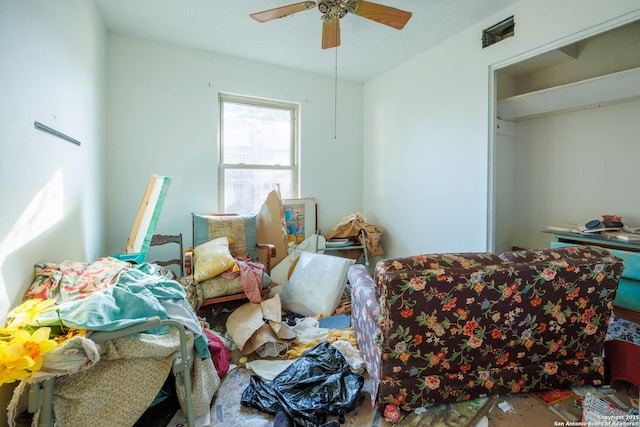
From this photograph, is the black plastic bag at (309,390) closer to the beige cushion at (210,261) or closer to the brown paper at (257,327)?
the brown paper at (257,327)

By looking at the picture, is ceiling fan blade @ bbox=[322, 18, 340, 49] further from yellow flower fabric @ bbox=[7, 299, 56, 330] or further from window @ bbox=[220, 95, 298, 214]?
yellow flower fabric @ bbox=[7, 299, 56, 330]

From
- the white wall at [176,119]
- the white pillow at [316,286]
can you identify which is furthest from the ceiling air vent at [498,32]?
the white pillow at [316,286]

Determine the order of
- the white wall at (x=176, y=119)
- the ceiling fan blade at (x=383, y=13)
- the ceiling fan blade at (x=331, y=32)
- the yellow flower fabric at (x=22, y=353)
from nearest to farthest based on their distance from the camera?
the yellow flower fabric at (x=22, y=353), the ceiling fan blade at (x=383, y=13), the ceiling fan blade at (x=331, y=32), the white wall at (x=176, y=119)

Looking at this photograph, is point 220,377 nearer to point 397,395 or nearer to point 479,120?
point 397,395

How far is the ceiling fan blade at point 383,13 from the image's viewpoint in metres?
1.79

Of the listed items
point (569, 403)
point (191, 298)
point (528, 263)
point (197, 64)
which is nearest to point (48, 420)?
point (191, 298)

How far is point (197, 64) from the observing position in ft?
9.76

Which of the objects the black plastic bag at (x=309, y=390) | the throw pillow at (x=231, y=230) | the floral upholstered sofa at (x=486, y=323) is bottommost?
the black plastic bag at (x=309, y=390)

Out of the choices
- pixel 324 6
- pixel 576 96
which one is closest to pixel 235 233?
pixel 324 6

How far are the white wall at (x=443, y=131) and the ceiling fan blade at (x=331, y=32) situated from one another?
4.32 feet

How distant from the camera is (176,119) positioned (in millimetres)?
2926

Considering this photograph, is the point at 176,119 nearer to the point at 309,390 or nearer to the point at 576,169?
the point at 309,390

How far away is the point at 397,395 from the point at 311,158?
282 cm

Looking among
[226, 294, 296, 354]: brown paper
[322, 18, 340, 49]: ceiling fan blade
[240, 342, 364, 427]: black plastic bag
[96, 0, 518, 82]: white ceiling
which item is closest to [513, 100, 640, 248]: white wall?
[96, 0, 518, 82]: white ceiling
